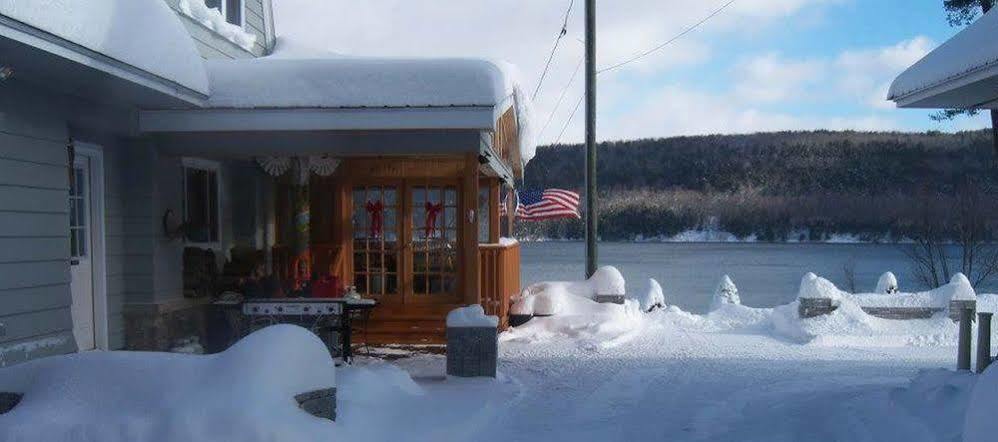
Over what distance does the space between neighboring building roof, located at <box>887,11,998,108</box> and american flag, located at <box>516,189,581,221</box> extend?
33.8 feet

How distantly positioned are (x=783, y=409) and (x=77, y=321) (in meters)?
6.58

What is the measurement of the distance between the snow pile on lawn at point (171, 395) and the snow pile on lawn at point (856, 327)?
31.4ft

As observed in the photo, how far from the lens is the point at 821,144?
4528 cm

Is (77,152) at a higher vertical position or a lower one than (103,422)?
higher

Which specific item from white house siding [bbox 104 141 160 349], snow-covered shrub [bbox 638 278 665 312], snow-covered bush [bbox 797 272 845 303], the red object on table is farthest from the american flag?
white house siding [bbox 104 141 160 349]

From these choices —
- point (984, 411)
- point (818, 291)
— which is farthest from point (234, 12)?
point (984, 411)

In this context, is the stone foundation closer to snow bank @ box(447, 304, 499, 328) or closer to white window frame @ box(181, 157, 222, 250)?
white window frame @ box(181, 157, 222, 250)

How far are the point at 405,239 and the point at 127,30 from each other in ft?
18.2

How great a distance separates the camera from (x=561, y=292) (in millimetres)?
14016

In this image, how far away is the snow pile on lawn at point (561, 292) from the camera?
44.4ft

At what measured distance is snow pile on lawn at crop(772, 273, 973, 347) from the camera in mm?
13227

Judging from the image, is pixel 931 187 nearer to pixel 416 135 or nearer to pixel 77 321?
→ pixel 416 135

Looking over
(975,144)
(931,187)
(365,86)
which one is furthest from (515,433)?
(975,144)

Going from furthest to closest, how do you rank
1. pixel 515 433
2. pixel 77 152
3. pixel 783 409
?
pixel 77 152 < pixel 783 409 < pixel 515 433
